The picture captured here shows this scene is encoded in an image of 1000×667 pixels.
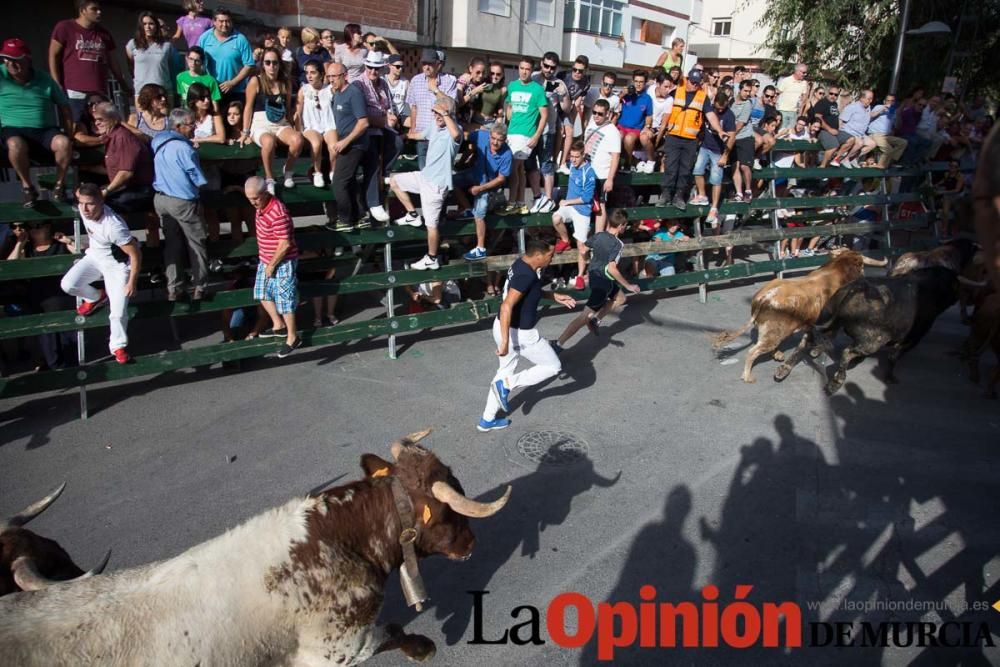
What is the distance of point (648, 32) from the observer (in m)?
39.3

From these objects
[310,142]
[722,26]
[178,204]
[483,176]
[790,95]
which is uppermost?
[722,26]

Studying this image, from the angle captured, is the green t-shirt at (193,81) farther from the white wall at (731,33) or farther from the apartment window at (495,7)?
the white wall at (731,33)

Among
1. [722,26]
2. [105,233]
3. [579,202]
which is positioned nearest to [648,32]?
[722,26]

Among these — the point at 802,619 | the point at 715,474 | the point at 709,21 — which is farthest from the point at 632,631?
the point at 709,21

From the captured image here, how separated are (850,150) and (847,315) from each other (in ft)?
24.0

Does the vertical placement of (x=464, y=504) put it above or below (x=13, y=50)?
below

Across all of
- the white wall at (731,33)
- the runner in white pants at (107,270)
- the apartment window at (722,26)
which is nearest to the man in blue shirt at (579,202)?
the runner in white pants at (107,270)

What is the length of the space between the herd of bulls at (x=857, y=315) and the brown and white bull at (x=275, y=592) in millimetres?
5450

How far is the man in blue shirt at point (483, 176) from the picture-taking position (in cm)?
850

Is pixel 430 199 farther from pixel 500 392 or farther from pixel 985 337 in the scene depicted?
pixel 985 337

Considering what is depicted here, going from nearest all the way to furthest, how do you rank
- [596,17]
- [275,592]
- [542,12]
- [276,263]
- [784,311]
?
[275,592] → [276,263] → [784,311] → [542,12] → [596,17]

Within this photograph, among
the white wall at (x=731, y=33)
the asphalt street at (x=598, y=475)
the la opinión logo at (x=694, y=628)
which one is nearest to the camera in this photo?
the la opinión logo at (x=694, y=628)

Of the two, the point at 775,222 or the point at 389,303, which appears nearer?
the point at 389,303

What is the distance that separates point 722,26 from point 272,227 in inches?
1701
